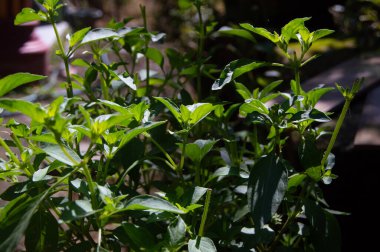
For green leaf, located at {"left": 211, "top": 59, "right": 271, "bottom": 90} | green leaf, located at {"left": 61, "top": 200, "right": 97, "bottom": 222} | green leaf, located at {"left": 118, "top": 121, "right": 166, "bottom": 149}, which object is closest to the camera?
green leaf, located at {"left": 61, "top": 200, "right": 97, "bottom": 222}

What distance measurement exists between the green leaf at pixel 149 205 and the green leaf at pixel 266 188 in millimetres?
158

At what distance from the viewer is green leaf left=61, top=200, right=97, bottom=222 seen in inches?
34.9

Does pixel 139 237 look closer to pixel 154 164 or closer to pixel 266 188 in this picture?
pixel 266 188

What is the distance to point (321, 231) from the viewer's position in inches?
47.1

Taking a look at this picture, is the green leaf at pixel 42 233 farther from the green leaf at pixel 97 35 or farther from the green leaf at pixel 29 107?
the green leaf at pixel 97 35

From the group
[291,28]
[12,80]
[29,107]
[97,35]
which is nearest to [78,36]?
[97,35]

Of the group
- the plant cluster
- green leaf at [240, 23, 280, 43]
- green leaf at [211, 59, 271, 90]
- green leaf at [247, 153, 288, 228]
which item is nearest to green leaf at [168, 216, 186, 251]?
the plant cluster

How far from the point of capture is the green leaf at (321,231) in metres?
1.19

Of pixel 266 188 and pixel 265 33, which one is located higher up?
pixel 265 33

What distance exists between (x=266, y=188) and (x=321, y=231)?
21 centimetres

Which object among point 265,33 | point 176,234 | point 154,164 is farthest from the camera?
point 154,164

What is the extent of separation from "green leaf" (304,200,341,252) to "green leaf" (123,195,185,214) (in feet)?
1.15

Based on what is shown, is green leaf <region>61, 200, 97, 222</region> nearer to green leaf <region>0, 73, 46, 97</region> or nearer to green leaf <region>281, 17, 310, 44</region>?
green leaf <region>0, 73, 46, 97</region>

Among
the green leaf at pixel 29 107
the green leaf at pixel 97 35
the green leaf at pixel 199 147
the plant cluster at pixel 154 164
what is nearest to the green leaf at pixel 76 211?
the plant cluster at pixel 154 164
